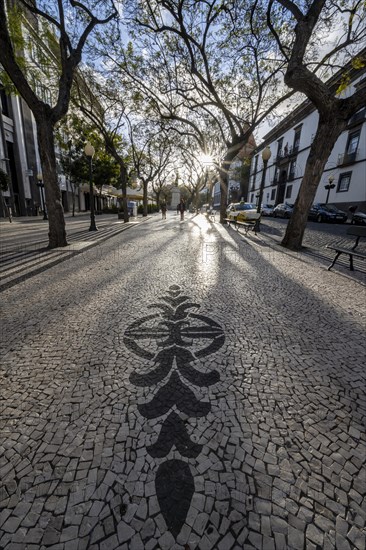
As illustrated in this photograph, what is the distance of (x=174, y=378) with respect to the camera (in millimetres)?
1948

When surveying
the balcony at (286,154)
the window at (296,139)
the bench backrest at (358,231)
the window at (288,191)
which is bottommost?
the bench backrest at (358,231)

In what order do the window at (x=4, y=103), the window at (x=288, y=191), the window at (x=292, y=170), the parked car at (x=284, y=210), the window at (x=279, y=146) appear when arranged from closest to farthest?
the window at (x=4, y=103) < the parked car at (x=284, y=210) < the window at (x=292, y=170) < the window at (x=288, y=191) < the window at (x=279, y=146)

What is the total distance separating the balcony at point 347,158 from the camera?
21.7 metres

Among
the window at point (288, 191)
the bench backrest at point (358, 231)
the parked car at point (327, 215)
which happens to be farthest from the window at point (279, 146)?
the bench backrest at point (358, 231)

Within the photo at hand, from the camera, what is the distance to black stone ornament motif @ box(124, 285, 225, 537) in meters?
1.18

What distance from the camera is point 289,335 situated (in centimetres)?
267

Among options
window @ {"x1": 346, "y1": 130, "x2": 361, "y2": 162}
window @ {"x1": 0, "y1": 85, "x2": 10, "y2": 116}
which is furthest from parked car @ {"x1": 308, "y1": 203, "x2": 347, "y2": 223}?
window @ {"x1": 0, "y1": 85, "x2": 10, "y2": 116}

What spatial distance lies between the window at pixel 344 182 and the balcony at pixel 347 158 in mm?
1020

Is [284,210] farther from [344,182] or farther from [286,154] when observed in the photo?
[286,154]

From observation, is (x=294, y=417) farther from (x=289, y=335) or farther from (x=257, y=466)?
(x=289, y=335)

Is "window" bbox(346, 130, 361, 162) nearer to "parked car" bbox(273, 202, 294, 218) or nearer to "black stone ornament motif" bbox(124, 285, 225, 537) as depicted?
"parked car" bbox(273, 202, 294, 218)

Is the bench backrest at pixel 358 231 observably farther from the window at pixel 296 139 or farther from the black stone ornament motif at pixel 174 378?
the window at pixel 296 139

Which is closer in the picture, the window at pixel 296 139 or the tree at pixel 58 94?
the tree at pixel 58 94

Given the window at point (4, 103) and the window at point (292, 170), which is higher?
the window at point (4, 103)
